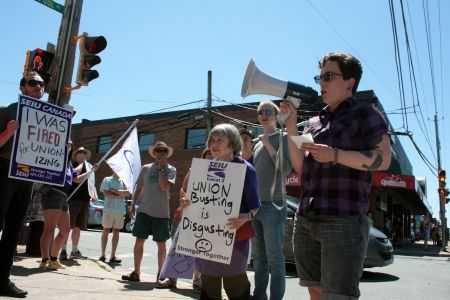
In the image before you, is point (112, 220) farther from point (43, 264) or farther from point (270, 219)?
point (270, 219)

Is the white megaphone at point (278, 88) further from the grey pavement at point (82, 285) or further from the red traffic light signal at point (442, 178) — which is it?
the red traffic light signal at point (442, 178)

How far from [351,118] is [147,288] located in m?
3.62

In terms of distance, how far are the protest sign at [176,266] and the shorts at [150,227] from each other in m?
0.88

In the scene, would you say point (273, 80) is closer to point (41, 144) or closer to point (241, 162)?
point (241, 162)

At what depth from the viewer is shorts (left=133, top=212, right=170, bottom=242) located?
582cm

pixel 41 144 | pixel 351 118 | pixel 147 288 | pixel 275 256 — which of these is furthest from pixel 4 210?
pixel 351 118

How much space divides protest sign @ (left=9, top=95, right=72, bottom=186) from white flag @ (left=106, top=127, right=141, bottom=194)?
2032 millimetres

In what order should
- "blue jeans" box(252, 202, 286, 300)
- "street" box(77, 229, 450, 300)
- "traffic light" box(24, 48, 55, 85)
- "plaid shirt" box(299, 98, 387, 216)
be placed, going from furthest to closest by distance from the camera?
1. "traffic light" box(24, 48, 55, 85)
2. "street" box(77, 229, 450, 300)
3. "blue jeans" box(252, 202, 286, 300)
4. "plaid shirt" box(299, 98, 387, 216)

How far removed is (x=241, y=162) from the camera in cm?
351

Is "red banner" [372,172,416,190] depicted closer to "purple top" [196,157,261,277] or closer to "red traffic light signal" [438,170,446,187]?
"red traffic light signal" [438,170,446,187]

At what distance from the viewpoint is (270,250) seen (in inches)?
160

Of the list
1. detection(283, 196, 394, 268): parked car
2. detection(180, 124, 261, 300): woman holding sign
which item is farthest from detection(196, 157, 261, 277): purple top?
detection(283, 196, 394, 268): parked car

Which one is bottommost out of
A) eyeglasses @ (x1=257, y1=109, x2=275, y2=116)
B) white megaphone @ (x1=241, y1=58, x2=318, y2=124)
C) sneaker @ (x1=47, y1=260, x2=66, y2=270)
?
sneaker @ (x1=47, y1=260, x2=66, y2=270)

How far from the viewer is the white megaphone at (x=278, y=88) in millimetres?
2961
